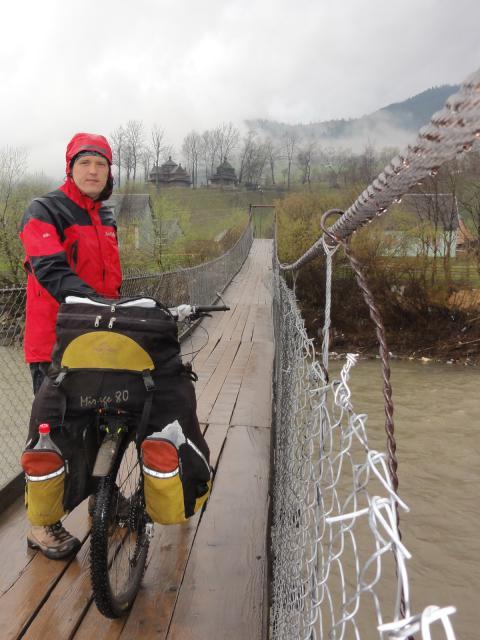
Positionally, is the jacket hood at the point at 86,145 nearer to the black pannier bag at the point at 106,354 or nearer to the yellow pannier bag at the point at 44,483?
the black pannier bag at the point at 106,354

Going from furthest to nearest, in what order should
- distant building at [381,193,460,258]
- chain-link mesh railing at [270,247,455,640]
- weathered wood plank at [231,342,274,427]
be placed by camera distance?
distant building at [381,193,460,258], weathered wood plank at [231,342,274,427], chain-link mesh railing at [270,247,455,640]

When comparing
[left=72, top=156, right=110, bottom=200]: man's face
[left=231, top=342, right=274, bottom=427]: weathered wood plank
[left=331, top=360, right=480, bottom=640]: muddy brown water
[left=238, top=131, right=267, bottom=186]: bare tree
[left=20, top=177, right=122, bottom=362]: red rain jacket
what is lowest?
[left=331, top=360, right=480, bottom=640]: muddy brown water

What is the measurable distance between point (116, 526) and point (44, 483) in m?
0.30

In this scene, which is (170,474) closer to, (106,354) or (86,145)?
(106,354)

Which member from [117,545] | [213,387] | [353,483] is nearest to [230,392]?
[213,387]

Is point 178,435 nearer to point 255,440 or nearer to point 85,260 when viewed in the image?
point 85,260

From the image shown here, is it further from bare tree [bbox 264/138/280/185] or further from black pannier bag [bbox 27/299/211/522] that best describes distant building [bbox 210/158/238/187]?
black pannier bag [bbox 27/299/211/522]

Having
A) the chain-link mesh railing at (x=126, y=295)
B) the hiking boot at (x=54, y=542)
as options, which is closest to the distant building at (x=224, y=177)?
the chain-link mesh railing at (x=126, y=295)

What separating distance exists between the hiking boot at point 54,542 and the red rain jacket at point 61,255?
702 mm

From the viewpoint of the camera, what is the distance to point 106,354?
1.37 meters

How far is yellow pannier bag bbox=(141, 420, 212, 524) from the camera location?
1436mm

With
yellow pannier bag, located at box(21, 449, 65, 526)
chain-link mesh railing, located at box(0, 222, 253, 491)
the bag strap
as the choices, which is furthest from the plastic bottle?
Result: chain-link mesh railing, located at box(0, 222, 253, 491)

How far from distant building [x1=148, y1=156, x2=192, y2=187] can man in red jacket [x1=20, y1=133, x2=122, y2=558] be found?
7210cm

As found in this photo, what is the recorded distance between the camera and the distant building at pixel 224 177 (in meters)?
76.2
